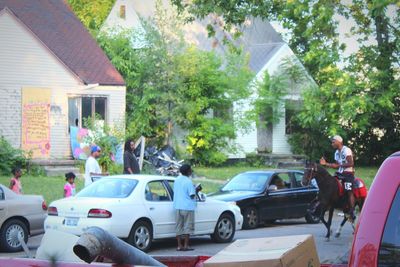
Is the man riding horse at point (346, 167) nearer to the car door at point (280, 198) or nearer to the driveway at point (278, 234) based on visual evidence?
the driveway at point (278, 234)

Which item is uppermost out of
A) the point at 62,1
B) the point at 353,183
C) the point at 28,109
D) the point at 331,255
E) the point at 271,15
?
the point at 62,1

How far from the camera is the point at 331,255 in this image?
47.0 ft

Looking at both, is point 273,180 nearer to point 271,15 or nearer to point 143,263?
point 271,15

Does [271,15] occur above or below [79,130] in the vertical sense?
above

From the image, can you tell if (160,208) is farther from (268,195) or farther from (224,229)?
(268,195)

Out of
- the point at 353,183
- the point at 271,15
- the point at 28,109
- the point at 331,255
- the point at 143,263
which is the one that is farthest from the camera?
the point at 28,109

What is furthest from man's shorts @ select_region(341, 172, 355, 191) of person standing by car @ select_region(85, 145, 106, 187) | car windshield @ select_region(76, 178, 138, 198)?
person standing by car @ select_region(85, 145, 106, 187)

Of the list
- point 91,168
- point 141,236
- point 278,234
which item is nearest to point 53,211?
point 141,236

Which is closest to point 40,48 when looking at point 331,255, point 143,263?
point 331,255

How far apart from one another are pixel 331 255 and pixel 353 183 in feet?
11.7

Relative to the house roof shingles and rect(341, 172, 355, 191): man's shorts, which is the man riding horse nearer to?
rect(341, 172, 355, 191): man's shorts

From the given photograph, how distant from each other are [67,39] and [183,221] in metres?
19.3

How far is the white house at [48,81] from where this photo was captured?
29.8 meters

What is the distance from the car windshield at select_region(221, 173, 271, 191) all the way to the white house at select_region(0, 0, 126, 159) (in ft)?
→ 39.1
